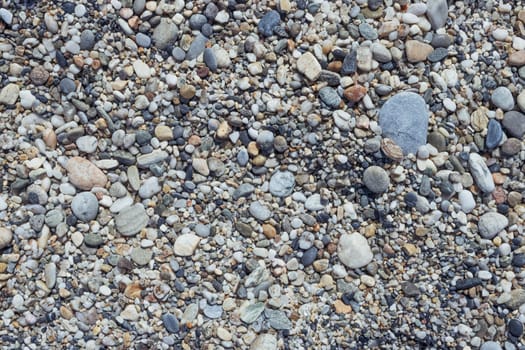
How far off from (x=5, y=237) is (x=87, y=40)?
2.15 feet

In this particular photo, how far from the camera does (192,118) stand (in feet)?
6.71

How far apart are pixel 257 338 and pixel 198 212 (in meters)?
0.42

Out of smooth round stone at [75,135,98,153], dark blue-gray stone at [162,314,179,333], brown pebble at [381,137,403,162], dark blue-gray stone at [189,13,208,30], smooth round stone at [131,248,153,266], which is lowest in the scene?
dark blue-gray stone at [162,314,179,333]

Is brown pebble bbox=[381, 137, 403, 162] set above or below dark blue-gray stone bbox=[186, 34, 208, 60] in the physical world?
below

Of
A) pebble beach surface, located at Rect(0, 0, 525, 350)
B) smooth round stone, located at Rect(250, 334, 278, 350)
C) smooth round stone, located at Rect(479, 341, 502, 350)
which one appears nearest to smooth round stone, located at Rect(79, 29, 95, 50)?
pebble beach surface, located at Rect(0, 0, 525, 350)

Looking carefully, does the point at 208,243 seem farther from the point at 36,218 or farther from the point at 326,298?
the point at 36,218

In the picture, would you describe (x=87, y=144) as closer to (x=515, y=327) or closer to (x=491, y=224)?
(x=491, y=224)

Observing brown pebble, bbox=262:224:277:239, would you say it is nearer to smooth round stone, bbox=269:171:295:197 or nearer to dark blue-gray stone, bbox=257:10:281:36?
smooth round stone, bbox=269:171:295:197

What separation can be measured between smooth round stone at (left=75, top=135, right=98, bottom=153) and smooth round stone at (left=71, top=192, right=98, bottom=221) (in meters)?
0.14

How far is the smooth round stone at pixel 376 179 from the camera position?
200cm

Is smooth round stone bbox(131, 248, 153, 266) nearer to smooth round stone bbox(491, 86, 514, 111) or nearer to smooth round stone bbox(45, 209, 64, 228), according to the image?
smooth round stone bbox(45, 209, 64, 228)

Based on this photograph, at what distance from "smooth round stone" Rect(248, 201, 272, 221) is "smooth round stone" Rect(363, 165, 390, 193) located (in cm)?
32

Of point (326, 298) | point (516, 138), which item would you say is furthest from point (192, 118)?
point (516, 138)

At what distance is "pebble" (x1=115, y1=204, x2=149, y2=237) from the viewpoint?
2010 millimetres
